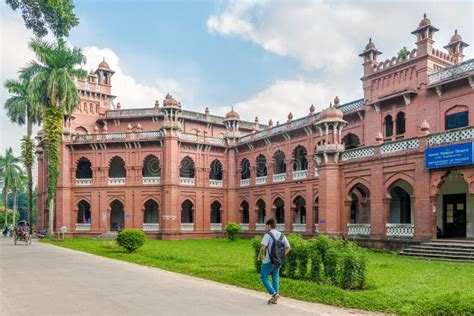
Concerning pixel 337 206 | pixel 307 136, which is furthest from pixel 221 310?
pixel 307 136

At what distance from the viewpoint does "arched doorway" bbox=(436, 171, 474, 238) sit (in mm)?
21500

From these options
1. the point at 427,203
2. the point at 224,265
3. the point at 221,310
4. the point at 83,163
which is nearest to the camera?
the point at 221,310

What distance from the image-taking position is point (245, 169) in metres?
39.5

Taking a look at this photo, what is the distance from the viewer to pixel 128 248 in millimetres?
21641

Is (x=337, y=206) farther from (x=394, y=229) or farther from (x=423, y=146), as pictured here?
(x=423, y=146)

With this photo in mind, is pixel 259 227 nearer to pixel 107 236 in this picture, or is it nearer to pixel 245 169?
pixel 245 169

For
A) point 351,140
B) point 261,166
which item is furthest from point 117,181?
point 351,140

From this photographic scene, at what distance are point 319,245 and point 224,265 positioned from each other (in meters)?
5.46

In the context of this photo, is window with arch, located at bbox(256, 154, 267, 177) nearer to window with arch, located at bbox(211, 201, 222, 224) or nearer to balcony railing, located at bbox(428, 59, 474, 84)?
window with arch, located at bbox(211, 201, 222, 224)

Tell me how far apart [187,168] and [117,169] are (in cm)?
671

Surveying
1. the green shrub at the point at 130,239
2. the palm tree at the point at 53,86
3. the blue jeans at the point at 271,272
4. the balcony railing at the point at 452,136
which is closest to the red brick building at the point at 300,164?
the balcony railing at the point at 452,136

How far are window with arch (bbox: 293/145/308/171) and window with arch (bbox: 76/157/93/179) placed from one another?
18.3 m

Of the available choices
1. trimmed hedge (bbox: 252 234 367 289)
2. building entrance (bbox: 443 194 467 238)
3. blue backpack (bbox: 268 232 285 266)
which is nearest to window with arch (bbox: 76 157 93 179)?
building entrance (bbox: 443 194 467 238)

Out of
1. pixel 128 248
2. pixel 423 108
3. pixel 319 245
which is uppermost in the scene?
pixel 423 108
